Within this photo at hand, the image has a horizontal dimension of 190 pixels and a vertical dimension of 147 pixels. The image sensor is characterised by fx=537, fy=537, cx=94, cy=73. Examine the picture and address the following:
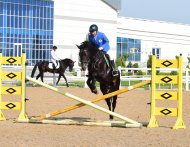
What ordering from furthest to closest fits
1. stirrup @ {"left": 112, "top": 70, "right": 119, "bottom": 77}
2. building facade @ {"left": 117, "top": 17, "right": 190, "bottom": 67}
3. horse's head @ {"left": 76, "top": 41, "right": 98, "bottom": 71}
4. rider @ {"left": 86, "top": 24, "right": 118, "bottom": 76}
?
building facade @ {"left": 117, "top": 17, "right": 190, "bottom": 67}, stirrup @ {"left": 112, "top": 70, "right": 119, "bottom": 77}, rider @ {"left": 86, "top": 24, "right": 118, "bottom": 76}, horse's head @ {"left": 76, "top": 41, "right": 98, "bottom": 71}

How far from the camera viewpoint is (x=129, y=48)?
281 ft

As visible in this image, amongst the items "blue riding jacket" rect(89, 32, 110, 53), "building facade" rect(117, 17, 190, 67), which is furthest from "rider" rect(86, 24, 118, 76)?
"building facade" rect(117, 17, 190, 67)

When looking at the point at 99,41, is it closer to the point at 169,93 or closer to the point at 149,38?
the point at 169,93

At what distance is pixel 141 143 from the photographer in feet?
30.5

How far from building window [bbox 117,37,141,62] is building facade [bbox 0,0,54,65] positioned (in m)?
18.1

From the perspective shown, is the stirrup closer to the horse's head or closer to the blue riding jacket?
the blue riding jacket

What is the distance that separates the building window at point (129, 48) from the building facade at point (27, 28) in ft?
59.4

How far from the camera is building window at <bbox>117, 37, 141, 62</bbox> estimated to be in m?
84.1

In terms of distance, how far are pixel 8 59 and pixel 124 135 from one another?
3876mm

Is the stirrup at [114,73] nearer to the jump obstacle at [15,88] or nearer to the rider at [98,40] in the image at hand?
the rider at [98,40]

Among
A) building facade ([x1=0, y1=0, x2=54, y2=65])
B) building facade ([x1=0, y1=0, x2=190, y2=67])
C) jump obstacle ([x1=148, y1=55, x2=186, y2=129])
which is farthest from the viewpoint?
building facade ([x1=0, y1=0, x2=190, y2=67])

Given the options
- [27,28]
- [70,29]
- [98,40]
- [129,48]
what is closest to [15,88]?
[98,40]

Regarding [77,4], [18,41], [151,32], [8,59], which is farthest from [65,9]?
[8,59]

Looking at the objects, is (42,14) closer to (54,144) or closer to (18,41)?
(18,41)
